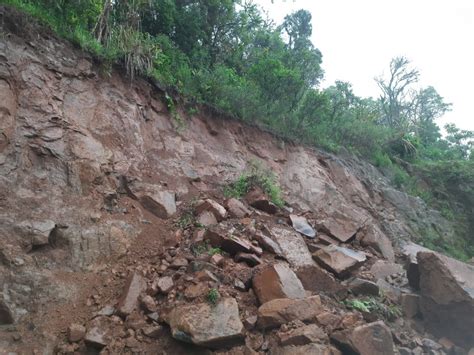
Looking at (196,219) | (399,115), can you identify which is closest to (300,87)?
(196,219)

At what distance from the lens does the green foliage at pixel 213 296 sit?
11.0 feet

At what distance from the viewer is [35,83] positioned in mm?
4551

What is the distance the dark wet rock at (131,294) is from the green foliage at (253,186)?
7.61 feet

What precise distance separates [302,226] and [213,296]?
2649 mm

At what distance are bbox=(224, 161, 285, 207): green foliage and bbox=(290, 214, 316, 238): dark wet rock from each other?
42cm

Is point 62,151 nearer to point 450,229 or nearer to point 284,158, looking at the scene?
point 284,158

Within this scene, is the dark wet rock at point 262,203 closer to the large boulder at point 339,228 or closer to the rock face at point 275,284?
the large boulder at point 339,228

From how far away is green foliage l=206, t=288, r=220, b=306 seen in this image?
133 inches

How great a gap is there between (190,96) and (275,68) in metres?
2.15

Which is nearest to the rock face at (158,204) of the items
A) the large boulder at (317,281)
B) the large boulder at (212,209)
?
the large boulder at (212,209)

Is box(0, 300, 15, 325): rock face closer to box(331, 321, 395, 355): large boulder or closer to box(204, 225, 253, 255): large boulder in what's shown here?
box(204, 225, 253, 255): large boulder

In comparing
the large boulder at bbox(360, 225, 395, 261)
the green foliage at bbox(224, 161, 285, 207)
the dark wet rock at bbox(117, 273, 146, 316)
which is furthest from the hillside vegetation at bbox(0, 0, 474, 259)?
the dark wet rock at bbox(117, 273, 146, 316)

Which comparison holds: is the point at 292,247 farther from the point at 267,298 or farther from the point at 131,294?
the point at 131,294

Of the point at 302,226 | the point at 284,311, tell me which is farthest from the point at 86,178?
the point at 302,226
